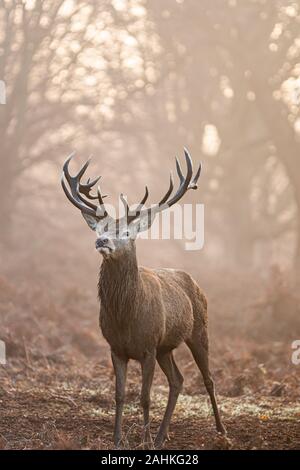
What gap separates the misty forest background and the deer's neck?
1.38 m

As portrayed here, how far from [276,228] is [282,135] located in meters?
7.93

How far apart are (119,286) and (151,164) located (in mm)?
22351

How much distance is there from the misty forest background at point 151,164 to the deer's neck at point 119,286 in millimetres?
1385

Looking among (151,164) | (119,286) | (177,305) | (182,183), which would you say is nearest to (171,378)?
(177,305)

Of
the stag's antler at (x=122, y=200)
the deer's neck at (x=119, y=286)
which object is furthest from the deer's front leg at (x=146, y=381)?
the stag's antler at (x=122, y=200)

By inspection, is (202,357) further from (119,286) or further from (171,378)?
(119,286)

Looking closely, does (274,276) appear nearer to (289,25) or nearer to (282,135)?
(282,135)

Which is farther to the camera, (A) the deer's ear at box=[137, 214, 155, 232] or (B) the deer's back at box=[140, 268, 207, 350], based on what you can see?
(B) the deer's back at box=[140, 268, 207, 350]

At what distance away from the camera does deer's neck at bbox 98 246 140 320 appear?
7.73 m

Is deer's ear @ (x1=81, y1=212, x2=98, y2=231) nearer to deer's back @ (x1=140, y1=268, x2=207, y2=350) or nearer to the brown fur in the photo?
the brown fur

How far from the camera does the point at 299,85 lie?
64.1 ft

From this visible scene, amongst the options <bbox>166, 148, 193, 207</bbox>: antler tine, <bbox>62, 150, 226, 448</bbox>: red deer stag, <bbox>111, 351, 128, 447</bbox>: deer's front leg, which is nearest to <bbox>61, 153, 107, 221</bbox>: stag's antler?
<bbox>62, 150, 226, 448</bbox>: red deer stag

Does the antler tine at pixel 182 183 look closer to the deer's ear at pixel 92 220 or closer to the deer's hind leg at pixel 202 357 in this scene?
the deer's ear at pixel 92 220
